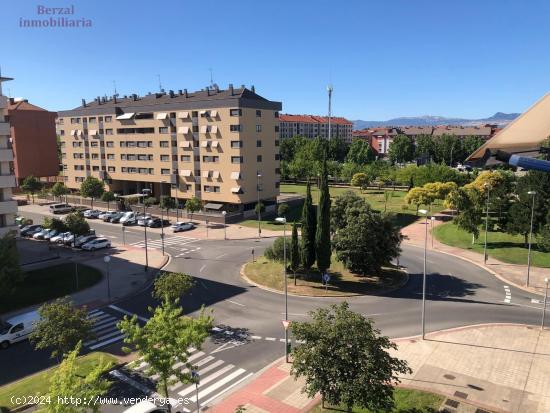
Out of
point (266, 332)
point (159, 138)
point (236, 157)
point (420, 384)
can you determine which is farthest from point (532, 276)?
point (159, 138)

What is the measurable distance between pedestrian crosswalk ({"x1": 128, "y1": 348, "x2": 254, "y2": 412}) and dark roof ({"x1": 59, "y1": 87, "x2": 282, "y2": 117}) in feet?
165

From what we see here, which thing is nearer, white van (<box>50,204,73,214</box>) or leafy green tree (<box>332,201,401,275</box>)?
leafy green tree (<box>332,201,401,275</box>)

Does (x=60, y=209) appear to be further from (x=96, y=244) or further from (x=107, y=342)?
(x=107, y=342)

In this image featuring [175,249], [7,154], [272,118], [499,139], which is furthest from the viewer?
[272,118]

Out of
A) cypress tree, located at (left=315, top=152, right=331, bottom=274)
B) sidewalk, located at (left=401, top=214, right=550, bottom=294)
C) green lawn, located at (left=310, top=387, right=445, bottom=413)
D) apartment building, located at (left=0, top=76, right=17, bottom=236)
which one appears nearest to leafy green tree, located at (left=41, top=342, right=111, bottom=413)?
green lawn, located at (left=310, top=387, right=445, bottom=413)

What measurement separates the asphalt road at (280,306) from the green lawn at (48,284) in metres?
7.12

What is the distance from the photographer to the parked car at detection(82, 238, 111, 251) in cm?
5300

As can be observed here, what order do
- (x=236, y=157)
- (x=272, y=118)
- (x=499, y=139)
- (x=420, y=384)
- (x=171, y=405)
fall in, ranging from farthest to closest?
(x=272, y=118) < (x=236, y=157) < (x=420, y=384) < (x=171, y=405) < (x=499, y=139)

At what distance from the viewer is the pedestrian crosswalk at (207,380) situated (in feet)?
71.3

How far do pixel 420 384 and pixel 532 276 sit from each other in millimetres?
25145

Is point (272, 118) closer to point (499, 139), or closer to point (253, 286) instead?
point (253, 286)

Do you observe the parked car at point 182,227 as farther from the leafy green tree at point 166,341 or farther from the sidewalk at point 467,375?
the leafy green tree at point 166,341

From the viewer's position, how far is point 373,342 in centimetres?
1750

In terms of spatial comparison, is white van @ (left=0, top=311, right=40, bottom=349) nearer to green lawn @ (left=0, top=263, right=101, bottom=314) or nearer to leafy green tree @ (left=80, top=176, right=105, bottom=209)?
green lawn @ (left=0, top=263, right=101, bottom=314)
